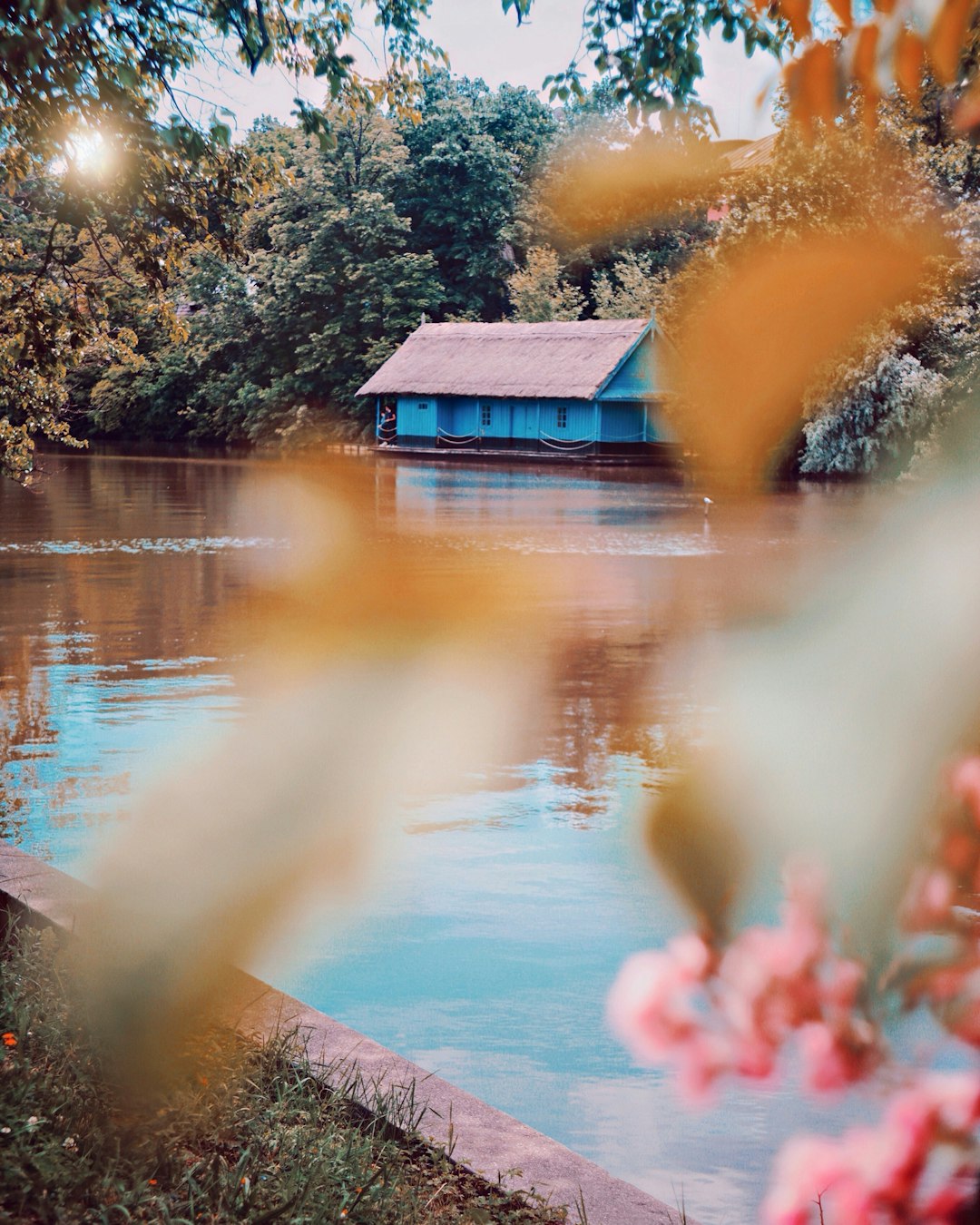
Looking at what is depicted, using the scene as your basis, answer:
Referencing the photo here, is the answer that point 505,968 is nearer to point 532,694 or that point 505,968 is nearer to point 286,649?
point 532,694

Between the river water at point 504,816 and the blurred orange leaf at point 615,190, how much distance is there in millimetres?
49796

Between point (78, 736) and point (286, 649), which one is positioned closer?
point (78, 736)

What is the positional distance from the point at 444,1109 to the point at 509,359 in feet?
193

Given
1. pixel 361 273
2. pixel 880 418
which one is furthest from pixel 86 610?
pixel 361 273

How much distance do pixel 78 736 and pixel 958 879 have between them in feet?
→ 30.3

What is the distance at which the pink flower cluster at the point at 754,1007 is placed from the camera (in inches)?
65.7

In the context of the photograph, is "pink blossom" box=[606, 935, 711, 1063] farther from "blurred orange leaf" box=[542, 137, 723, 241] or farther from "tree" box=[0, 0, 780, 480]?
"blurred orange leaf" box=[542, 137, 723, 241]

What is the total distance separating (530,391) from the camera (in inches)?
2330

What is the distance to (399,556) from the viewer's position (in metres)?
22.9

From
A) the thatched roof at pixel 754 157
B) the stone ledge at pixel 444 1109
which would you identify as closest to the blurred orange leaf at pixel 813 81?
the stone ledge at pixel 444 1109

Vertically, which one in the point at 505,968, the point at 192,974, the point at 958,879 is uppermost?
the point at 958,879

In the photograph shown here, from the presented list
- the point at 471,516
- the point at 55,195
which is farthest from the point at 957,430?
the point at 55,195

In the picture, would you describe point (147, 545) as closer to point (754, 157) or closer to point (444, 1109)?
point (444, 1109)

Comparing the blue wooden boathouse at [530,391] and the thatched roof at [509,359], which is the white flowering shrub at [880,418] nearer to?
the blue wooden boathouse at [530,391]
